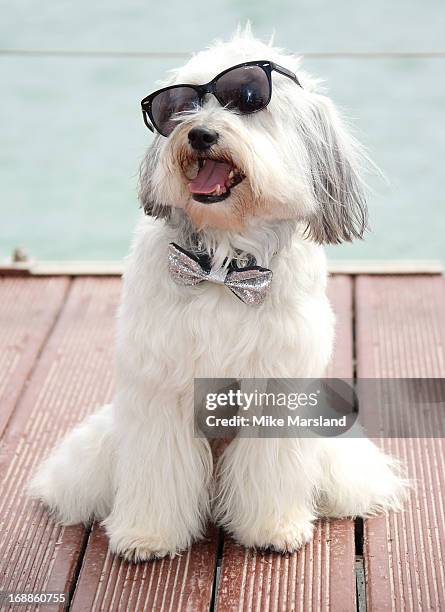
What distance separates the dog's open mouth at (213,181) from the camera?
6.97 ft

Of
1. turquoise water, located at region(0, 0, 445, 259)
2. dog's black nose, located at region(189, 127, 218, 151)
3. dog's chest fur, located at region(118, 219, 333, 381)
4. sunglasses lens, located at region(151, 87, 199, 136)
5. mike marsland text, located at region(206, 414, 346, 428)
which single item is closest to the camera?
dog's black nose, located at region(189, 127, 218, 151)

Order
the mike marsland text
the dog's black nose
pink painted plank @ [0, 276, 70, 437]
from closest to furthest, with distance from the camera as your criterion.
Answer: the dog's black nose
the mike marsland text
pink painted plank @ [0, 276, 70, 437]

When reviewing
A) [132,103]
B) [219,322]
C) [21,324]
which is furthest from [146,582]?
[132,103]

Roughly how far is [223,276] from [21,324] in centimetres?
143

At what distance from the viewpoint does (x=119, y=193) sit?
222 inches

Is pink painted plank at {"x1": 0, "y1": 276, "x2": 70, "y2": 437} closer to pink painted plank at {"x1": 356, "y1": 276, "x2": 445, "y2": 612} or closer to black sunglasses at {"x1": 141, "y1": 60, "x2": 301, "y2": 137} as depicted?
pink painted plank at {"x1": 356, "y1": 276, "x2": 445, "y2": 612}

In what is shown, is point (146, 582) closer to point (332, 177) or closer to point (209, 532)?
point (209, 532)

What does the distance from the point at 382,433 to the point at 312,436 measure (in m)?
0.57

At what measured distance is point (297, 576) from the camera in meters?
2.38

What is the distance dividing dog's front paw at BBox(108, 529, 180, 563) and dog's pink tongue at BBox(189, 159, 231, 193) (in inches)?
31.7

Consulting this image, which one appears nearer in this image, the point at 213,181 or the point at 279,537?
the point at 213,181

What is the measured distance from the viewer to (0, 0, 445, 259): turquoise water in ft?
17.5

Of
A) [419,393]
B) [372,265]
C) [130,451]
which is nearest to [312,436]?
[130,451]
